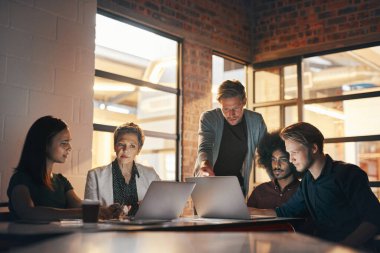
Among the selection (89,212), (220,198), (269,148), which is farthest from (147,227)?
(269,148)

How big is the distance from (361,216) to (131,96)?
3.12 meters

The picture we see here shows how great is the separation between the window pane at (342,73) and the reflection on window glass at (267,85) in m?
0.38

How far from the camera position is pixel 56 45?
379cm

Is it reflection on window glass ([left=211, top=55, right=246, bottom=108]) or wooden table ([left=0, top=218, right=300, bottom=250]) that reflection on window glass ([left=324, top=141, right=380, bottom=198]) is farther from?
wooden table ([left=0, top=218, right=300, bottom=250])

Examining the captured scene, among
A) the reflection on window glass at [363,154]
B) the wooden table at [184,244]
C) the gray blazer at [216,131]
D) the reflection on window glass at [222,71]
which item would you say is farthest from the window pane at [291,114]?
the wooden table at [184,244]

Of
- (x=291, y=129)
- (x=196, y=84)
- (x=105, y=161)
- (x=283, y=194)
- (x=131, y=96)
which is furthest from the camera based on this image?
(x=196, y=84)

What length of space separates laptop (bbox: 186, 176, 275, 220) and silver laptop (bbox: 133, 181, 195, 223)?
180 millimetres

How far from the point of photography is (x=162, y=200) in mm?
2268

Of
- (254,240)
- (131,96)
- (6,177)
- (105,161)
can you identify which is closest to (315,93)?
(131,96)

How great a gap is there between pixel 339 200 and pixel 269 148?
0.93m

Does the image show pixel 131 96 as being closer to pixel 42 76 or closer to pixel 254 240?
pixel 42 76

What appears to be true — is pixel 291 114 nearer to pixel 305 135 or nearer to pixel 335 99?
pixel 335 99

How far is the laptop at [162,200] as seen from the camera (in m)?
2.24

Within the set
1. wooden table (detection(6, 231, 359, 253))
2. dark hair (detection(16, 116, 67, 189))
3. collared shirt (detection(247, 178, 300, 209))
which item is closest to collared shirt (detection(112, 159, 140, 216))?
dark hair (detection(16, 116, 67, 189))
